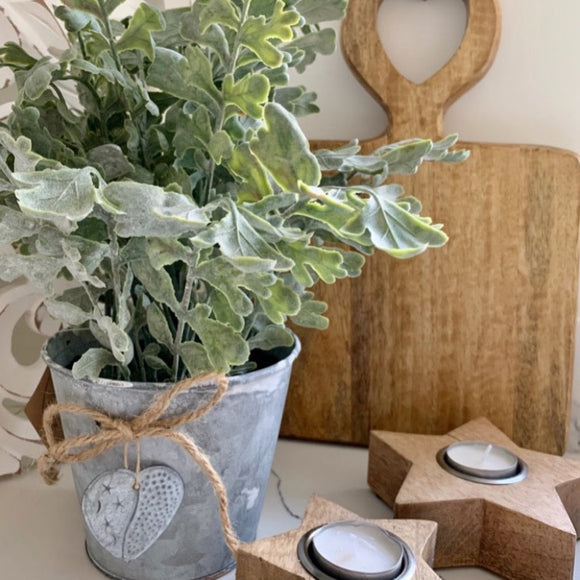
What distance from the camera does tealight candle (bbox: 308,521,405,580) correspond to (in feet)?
1.78

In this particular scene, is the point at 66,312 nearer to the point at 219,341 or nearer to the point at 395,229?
the point at 219,341

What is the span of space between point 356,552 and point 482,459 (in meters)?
0.20

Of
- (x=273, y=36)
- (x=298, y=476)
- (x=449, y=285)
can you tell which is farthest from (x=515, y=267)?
(x=273, y=36)

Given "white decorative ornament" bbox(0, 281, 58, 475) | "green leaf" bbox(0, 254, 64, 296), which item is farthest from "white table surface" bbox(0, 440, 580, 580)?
"green leaf" bbox(0, 254, 64, 296)

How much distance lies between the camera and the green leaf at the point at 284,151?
0.44 meters

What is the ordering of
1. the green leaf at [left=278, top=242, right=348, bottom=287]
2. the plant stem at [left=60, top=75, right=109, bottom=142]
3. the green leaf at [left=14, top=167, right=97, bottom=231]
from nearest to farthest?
the green leaf at [left=14, top=167, right=97, bottom=231], the green leaf at [left=278, top=242, right=348, bottom=287], the plant stem at [left=60, top=75, right=109, bottom=142]

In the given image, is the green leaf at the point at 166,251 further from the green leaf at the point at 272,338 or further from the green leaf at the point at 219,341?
the green leaf at the point at 272,338

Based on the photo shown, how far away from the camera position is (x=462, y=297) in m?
0.81

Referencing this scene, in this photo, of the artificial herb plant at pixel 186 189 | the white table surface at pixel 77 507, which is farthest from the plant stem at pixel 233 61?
the white table surface at pixel 77 507

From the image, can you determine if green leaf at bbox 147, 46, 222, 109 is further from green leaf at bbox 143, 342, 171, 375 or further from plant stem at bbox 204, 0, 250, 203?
green leaf at bbox 143, 342, 171, 375

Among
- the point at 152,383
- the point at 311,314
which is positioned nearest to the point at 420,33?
the point at 311,314

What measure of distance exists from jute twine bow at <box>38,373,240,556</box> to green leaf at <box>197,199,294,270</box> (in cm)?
13

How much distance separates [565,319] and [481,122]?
0.74 feet

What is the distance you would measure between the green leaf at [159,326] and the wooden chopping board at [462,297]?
289mm
